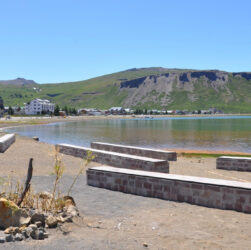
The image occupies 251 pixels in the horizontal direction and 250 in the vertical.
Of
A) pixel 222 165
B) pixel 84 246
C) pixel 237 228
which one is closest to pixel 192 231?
pixel 237 228

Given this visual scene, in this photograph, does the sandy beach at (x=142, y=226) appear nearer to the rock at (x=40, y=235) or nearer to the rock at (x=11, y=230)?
the rock at (x=40, y=235)

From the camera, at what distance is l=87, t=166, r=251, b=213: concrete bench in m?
Result: 9.59

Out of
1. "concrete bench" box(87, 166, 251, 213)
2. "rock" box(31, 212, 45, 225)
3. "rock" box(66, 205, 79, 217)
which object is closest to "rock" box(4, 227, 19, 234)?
"rock" box(31, 212, 45, 225)

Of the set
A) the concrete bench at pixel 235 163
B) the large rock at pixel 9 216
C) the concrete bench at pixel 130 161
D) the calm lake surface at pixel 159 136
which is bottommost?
the calm lake surface at pixel 159 136

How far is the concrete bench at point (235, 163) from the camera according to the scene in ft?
59.5

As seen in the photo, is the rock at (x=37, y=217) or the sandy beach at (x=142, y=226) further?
the rock at (x=37, y=217)

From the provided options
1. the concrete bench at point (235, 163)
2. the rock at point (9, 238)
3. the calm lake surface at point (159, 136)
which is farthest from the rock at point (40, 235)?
the calm lake surface at point (159, 136)

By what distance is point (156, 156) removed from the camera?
72.2ft

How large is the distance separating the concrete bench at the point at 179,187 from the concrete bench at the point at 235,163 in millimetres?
8341

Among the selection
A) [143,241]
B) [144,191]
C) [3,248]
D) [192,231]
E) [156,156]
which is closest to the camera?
[3,248]

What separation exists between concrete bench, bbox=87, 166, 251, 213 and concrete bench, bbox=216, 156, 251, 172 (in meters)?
8.34

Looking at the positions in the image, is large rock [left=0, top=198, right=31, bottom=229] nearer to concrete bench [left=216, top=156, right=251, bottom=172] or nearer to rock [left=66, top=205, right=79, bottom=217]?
rock [left=66, top=205, right=79, bottom=217]

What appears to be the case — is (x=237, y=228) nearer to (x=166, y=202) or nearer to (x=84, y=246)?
(x=166, y=202)

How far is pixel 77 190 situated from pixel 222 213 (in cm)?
536
